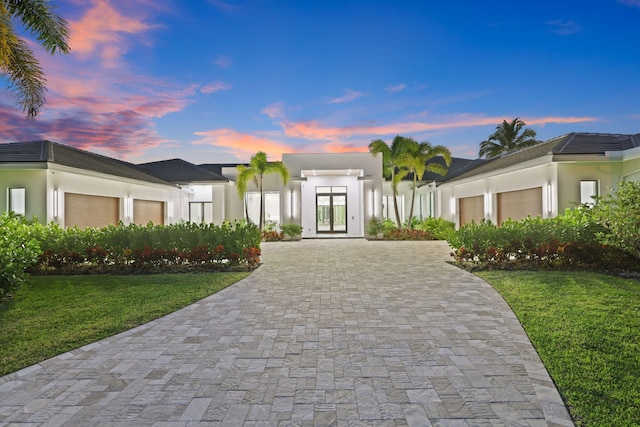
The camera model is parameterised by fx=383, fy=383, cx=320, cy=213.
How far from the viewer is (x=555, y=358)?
412 centimetres

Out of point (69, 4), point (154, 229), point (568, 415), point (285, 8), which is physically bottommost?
point (568, 415)

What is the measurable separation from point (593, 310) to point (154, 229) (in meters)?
10.2

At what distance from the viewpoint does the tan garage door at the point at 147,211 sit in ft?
64.1

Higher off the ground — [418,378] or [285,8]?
[285,8]

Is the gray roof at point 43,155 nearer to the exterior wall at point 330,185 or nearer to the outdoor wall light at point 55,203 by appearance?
the outdoor wall light at point 55,203

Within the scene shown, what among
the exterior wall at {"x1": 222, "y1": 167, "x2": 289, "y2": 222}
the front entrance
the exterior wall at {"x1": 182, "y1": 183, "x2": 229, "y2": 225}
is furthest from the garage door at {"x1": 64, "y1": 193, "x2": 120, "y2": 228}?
the front entrance

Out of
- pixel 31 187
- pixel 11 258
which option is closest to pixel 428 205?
pixel 31 187

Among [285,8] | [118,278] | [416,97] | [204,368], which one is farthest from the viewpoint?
[416,97]

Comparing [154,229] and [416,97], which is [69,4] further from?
[416,97]

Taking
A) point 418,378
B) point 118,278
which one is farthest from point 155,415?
point 118,278

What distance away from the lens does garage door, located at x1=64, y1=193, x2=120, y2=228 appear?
577 inches

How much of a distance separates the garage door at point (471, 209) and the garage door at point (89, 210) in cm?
1740

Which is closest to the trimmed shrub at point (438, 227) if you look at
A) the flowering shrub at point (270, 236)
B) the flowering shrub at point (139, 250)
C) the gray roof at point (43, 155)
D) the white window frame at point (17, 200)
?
the flowering shrub at point (270, 236)

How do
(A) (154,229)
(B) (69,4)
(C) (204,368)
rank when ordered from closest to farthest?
(C) (204,368) → (A) (154,229) → (B) (69,4)
